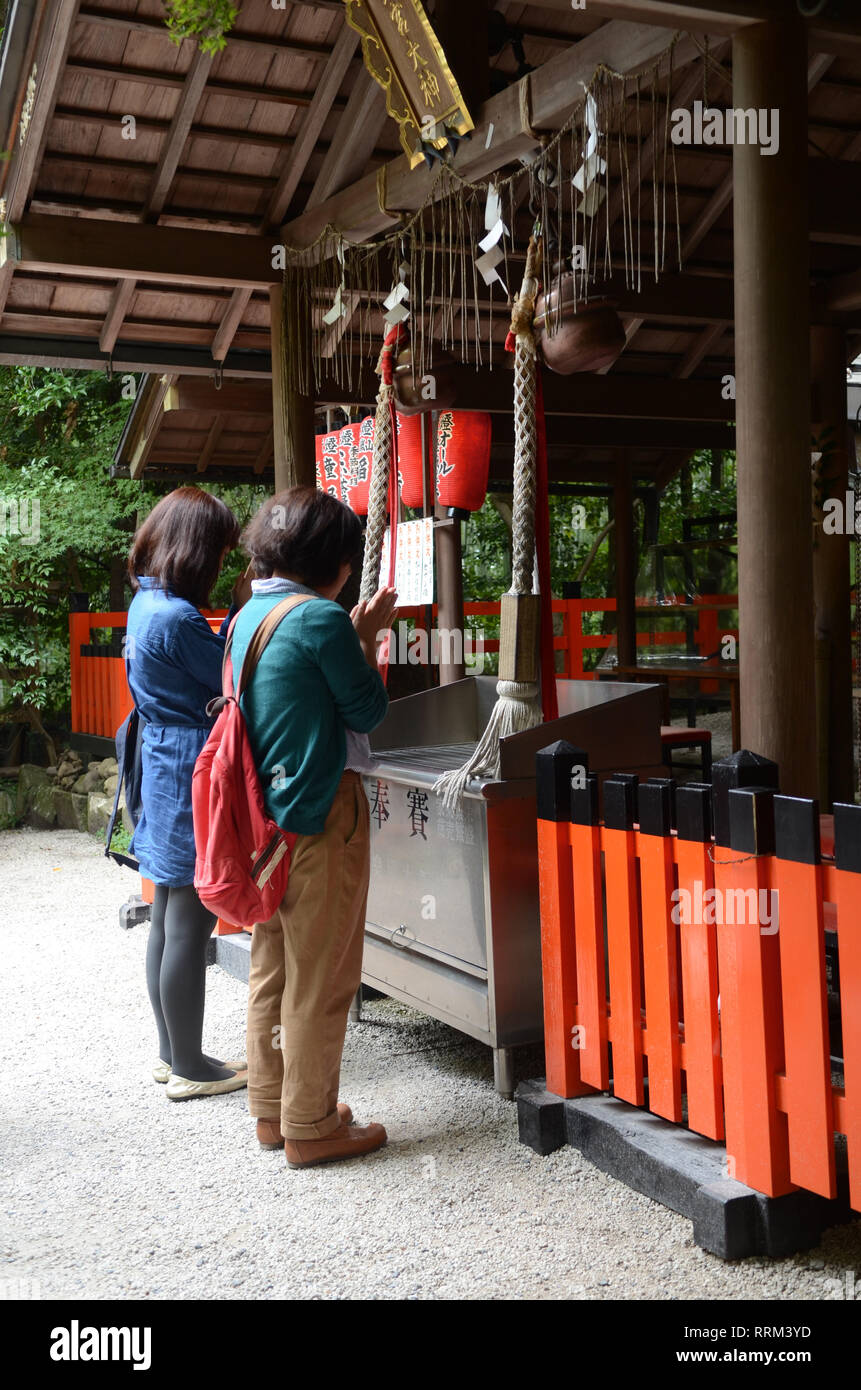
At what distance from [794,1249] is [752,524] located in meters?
2.04

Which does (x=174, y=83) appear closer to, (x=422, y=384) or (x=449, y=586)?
(x=422, y=384)

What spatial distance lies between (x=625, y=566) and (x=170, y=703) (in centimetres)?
810

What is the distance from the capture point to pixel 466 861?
12.3 ft

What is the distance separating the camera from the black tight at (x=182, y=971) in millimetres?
3867

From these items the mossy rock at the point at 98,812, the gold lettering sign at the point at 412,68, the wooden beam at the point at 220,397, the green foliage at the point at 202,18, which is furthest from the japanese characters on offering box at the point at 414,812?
the wooden beam at the point at 220,397

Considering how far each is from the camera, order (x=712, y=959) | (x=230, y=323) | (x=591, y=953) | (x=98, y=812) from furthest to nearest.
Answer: (x=98, y=812), (x=230, y=323), (x=591, y=953), (x=712, y=959)

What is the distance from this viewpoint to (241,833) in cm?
319

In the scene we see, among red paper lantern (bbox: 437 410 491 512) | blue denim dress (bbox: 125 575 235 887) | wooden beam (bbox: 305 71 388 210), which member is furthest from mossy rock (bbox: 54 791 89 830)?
blue denim dress (bbox: 125 575 235 887)

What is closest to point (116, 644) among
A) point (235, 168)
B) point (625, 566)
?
point (235, 168)

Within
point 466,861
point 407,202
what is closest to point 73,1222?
point 466,861

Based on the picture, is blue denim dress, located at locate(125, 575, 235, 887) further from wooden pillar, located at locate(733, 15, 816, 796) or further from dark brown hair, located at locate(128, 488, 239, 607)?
wooden pillar, located at locate(733, 15, 816, 796)

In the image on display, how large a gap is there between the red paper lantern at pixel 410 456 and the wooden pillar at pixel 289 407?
787mm

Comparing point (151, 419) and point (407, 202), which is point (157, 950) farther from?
point (151, 419)

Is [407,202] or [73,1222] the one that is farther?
[407,202]
